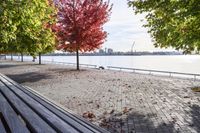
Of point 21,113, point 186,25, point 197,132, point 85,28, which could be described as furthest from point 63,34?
point 21,113

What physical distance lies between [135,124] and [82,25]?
28.6 metres

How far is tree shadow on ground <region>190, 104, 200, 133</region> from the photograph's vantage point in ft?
33.1

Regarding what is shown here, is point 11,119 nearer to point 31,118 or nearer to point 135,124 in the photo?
point 31,118

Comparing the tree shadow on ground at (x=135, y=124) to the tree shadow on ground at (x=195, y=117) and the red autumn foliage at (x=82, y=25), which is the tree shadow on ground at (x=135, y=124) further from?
the red autumn foliage at (x=82, y=25)

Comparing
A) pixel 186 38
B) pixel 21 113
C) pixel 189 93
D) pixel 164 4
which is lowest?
pixel 189 93

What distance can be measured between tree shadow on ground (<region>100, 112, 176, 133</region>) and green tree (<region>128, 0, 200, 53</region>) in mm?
5584

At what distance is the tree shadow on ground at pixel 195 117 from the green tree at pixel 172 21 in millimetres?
3934

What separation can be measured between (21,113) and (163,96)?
37.6 ft

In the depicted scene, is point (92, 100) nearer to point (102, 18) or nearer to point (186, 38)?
point (186, 38)

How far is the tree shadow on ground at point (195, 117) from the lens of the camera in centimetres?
1010

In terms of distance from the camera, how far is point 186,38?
1698 cm

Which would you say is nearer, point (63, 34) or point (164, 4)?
point (164, 4)

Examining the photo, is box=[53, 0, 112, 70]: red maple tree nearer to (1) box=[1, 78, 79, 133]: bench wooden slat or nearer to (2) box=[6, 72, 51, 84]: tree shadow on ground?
(2) box=[6, 72, 51, 84]: tree shadow on ground

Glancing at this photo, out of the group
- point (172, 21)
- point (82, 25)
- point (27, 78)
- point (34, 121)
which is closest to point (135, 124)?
point (34, 121)
